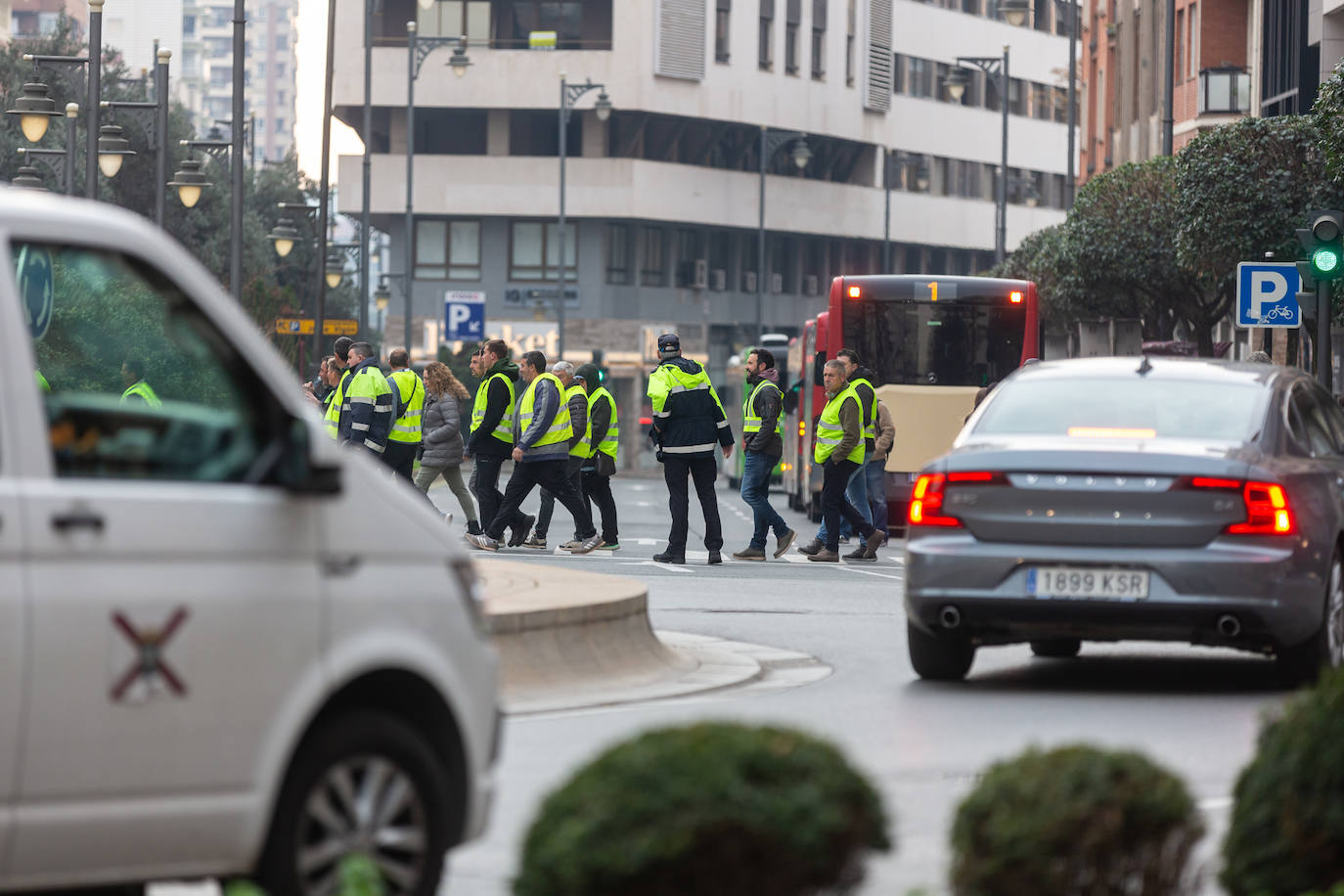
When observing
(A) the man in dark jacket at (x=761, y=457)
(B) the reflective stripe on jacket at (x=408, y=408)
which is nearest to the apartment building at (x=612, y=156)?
(B) the reflective stripe on jacket at (x=408, y=408)

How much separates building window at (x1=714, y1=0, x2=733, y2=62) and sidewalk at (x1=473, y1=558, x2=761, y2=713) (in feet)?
218

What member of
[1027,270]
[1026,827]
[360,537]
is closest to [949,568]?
[360,537]

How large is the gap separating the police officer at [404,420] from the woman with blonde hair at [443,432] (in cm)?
105

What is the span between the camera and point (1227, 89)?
52.7 meters

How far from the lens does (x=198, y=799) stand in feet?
18.0

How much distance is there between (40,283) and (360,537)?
3596mm

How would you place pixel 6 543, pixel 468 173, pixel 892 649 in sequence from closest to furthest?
pixel 6 543 → pixel 892 649 → pixel 468 173

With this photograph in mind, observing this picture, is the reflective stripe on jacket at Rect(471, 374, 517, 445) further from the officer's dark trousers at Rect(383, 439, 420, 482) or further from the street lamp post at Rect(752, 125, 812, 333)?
the street lamp post at Rect(752, 125, 812, 333)

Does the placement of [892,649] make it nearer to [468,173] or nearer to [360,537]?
[360,537]

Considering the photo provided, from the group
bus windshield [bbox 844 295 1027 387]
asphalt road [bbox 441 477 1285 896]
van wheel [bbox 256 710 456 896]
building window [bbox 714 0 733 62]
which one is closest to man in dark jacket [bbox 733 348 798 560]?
asphalt road [bbox 441 477 1285 896]

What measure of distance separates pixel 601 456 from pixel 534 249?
54131mm

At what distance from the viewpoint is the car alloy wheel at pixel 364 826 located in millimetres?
5680

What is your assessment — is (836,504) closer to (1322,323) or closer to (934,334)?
(1322,323)

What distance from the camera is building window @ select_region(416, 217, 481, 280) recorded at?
7844 centimetres
